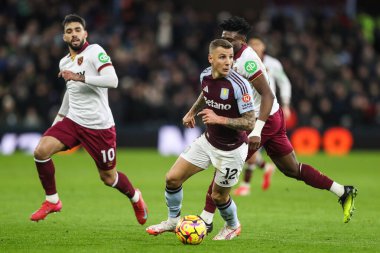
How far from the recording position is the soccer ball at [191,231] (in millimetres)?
8719

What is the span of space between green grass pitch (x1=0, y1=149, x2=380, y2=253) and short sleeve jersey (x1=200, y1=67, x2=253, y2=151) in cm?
102

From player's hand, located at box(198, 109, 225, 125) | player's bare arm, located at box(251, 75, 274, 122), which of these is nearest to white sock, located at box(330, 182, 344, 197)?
player's bare arm, located at box(251, 75, 274, 122)

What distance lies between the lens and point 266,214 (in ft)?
38.3

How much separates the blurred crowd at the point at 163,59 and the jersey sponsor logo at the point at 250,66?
1366 centimetres

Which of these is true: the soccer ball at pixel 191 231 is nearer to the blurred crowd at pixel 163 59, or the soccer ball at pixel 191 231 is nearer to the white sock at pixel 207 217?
the white sock at pixel 207 217

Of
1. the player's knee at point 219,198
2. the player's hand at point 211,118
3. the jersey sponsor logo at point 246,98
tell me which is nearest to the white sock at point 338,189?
the player's knee at point 219,198

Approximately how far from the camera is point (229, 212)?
9156 mm

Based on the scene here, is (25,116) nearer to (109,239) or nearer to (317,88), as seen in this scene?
(317,88)

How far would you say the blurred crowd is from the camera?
23.0 metres

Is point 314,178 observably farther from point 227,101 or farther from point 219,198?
point 227,101

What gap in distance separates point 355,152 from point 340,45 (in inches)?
138

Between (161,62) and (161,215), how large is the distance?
13.1 meters

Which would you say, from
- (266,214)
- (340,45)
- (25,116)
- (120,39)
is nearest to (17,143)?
(25,116)

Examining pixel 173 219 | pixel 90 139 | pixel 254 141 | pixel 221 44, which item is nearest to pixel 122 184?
pixel 90 139
